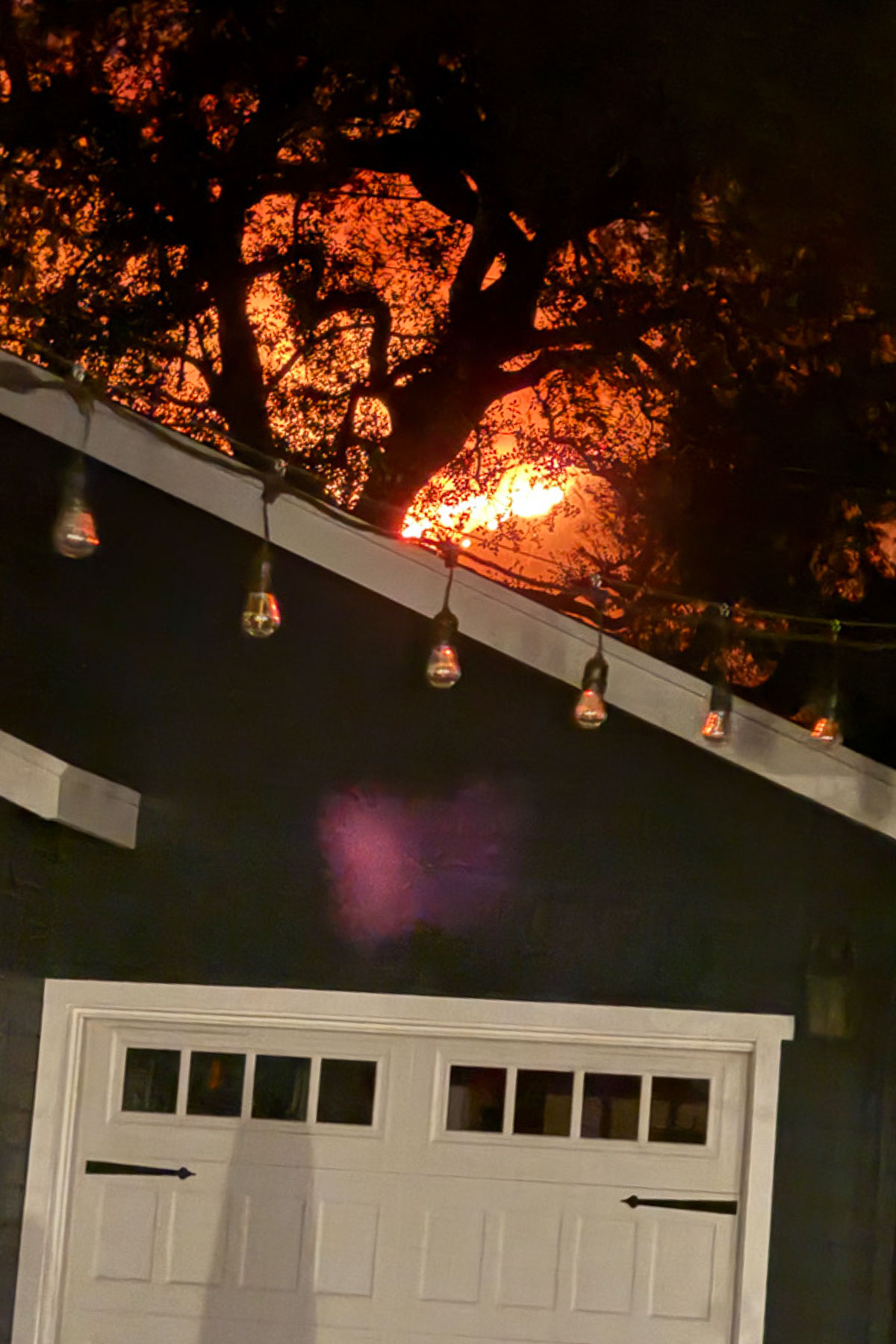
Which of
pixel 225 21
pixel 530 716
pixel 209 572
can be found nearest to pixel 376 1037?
pixel 530 716

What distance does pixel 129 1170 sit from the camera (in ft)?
18.4

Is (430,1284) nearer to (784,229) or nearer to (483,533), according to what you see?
(483,533)

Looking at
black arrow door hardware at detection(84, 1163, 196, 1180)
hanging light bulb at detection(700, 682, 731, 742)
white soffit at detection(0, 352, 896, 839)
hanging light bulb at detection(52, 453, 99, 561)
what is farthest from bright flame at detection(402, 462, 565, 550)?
hanging light bulb at detection(52, 453, 99, 561)

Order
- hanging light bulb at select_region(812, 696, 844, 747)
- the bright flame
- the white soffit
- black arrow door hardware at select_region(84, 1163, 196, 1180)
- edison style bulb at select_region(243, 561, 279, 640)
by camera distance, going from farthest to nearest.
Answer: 1. the bright flame
2. black arrow door hardware at select_region(84, 1163, 196, 1180)
3. the white soffit
4. hanging light bulb at select_region(812, 696, 844, 747)
5. edison style bulb at select_region(243, 561, 279, 640)

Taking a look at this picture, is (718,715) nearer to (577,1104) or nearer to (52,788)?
(577,1104)

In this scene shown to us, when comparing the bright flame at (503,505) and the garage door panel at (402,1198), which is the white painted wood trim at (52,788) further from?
the bright flame at (503,505)

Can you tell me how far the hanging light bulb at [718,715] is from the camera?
16.6ft

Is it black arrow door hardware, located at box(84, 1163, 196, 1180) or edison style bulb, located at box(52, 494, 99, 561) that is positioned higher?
edison style bulb, located at box(52, 494, 99, 561)

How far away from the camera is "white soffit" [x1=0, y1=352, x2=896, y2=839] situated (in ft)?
17.8

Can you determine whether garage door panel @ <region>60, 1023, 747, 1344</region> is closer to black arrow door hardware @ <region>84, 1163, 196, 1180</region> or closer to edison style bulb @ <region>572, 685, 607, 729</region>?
black arrow door hardware @ <region>84, 1163, 196, 1180</region>

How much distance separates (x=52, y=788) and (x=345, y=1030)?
1324 millimetres

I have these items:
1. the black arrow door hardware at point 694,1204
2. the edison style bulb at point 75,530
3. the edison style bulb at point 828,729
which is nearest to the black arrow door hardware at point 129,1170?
the black arrow door hardware at point 694,1204

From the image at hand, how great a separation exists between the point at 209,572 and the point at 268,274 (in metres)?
4.96

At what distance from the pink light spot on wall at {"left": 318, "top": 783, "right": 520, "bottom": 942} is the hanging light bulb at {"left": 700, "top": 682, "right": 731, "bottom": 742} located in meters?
0.86
